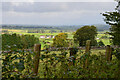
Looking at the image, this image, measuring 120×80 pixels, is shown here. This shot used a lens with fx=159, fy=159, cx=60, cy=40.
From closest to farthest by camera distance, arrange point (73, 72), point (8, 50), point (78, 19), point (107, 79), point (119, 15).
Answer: point (8, 50), point (73, 72), point (107, 79), point (119, 15), point (78, 19)

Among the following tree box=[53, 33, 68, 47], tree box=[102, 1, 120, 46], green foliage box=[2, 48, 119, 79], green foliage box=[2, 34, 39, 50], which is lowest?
green foliage box=[2, 48, 119, 79]

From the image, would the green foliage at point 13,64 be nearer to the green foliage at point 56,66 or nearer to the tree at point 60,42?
the green foliage at point 56,66

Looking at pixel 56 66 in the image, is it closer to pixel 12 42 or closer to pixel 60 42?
pixel 12 42

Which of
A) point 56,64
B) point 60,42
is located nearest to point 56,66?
point 56,64

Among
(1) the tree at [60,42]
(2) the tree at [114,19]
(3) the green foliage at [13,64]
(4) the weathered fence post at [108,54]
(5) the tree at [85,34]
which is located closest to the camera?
(3) the green foliage at [13,64]

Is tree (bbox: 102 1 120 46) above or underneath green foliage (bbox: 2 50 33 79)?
above

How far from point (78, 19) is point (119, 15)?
5.15ft

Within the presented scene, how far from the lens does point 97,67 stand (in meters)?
2.84

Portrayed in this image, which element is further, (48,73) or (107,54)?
(107,54)

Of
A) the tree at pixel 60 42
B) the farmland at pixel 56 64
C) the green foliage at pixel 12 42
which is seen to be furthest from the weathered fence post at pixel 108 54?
the green foliage at pixel 12 42

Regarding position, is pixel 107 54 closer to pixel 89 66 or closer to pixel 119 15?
pixel 89 66

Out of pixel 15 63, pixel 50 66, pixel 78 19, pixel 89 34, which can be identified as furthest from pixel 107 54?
pixel 89 34

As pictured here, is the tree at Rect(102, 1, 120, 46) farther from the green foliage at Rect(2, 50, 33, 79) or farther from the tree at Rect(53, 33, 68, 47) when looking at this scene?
the green foliage at Rect(2, 50, 33, 79)

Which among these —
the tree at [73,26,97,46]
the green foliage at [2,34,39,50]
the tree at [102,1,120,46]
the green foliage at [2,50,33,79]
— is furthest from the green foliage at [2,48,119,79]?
the tree at [73,26,97,46]
